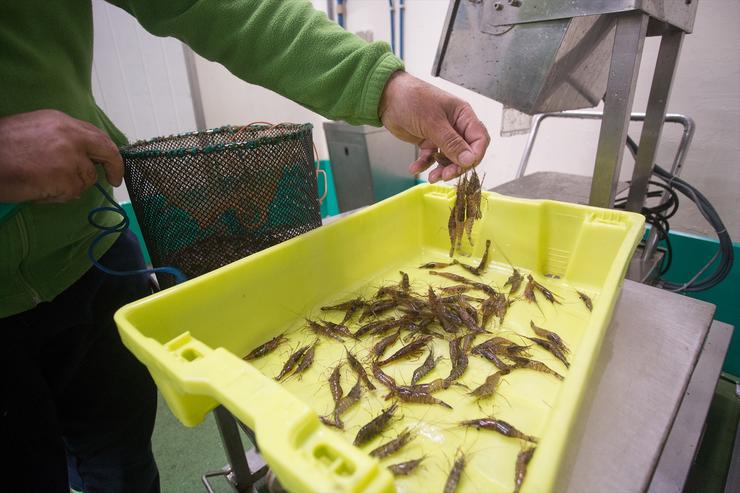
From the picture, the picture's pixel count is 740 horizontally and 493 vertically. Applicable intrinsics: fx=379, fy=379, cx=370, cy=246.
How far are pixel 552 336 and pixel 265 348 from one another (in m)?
1.07

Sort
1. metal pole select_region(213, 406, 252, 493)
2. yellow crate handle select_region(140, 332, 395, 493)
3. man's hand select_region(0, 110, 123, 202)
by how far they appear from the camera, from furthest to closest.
Answer: metal pole select_region(213, 406, 252, 493)
man's hand select_region(0, 110, 123, 202)
yellow crate handle select_region(140, 332, 395, 493)

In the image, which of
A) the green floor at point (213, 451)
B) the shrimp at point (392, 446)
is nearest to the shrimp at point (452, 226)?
the shrimp at point (392, 446)

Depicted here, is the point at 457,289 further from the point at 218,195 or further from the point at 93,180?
the point at 93,180

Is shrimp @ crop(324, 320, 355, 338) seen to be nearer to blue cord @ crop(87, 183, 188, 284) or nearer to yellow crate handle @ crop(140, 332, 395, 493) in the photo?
blue cord @ crop(87, 183, 188, 284)

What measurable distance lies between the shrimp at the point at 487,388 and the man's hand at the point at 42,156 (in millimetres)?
1245

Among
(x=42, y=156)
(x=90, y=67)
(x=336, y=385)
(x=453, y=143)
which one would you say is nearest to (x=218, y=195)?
(x=42, y=156)

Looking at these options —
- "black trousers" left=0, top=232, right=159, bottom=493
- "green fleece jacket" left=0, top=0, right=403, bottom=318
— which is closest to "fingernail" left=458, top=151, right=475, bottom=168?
"green fleece jacket" left=0, top=0, right=403, bottom=318

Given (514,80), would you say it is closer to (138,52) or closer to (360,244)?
(360,244)

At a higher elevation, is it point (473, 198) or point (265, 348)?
point (473, 198)

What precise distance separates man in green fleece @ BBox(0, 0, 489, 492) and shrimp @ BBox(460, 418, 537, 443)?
2.86 ft

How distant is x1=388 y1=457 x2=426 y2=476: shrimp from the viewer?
3.15ft

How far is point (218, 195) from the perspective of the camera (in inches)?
52.4

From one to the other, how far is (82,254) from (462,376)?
4.51 ft

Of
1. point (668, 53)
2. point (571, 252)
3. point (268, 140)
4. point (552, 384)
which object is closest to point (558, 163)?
point (668, 53)
